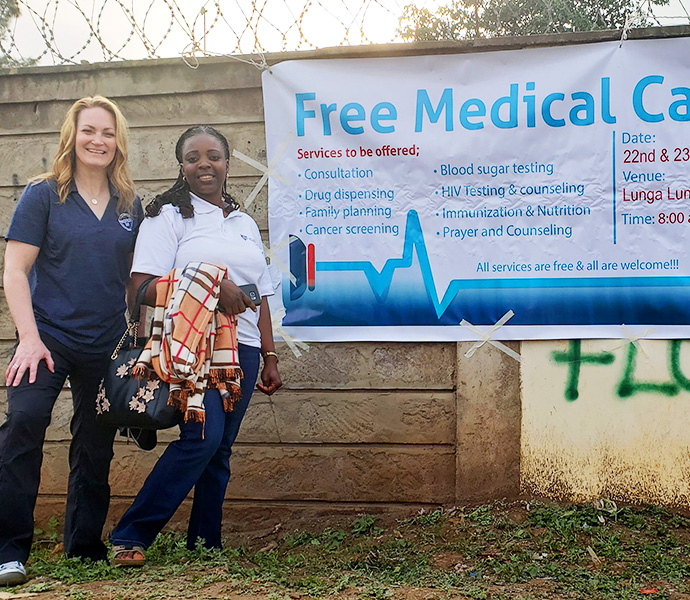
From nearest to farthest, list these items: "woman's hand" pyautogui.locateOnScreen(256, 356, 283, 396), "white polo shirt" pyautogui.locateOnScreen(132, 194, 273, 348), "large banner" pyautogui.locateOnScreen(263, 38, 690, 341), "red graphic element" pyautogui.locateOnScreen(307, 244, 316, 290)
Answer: "white polo shirt" pyautogui.locateOnScreen(132, 194, 273, 348) < "woman's hand" pyautogui.locateOnScreen(256, 356, 283, 396) < "large banner" pyautogui.locateOnScreen(263, 38, 690, 341) < "red graphic element" pyautogui.locateOnScreen(307, 244, 316, 290)

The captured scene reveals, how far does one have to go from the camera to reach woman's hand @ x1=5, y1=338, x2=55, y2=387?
299cm

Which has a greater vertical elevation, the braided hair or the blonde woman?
the braided hair

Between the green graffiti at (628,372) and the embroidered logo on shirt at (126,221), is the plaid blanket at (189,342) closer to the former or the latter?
the embroidered logo on shirt at (126,221)

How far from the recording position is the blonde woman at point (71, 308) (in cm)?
302

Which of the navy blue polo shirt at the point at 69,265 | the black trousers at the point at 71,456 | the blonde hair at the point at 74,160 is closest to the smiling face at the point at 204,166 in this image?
the blonde hair at the point at 74,160

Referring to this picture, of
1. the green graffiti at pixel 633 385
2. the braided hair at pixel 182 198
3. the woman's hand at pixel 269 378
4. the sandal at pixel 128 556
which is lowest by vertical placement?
the sandal at pixel 128 556

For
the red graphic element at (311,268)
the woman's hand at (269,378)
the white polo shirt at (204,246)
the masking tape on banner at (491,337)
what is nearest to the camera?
the white polo shirt at (204,246)

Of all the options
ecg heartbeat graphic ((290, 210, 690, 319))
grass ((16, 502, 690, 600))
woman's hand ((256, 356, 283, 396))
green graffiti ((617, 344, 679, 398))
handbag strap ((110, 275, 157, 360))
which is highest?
ecg heartbeat graphic ((290, 210, 690, 319))

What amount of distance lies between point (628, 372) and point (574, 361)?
26 centimetres

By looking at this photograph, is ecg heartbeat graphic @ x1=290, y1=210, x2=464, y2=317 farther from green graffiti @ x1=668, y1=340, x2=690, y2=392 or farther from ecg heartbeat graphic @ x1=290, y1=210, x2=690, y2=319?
green graffiti @ x1=668, y1=340, x2=690, y2=392

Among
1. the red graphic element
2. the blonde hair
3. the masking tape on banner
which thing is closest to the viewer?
the blonde hair

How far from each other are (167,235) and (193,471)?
0.93m

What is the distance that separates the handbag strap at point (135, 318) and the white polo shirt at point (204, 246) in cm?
6

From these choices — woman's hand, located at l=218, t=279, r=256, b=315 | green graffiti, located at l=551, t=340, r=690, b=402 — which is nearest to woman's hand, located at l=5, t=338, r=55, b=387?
woman's hand, located at l=218, t=279, r=256, b=315
